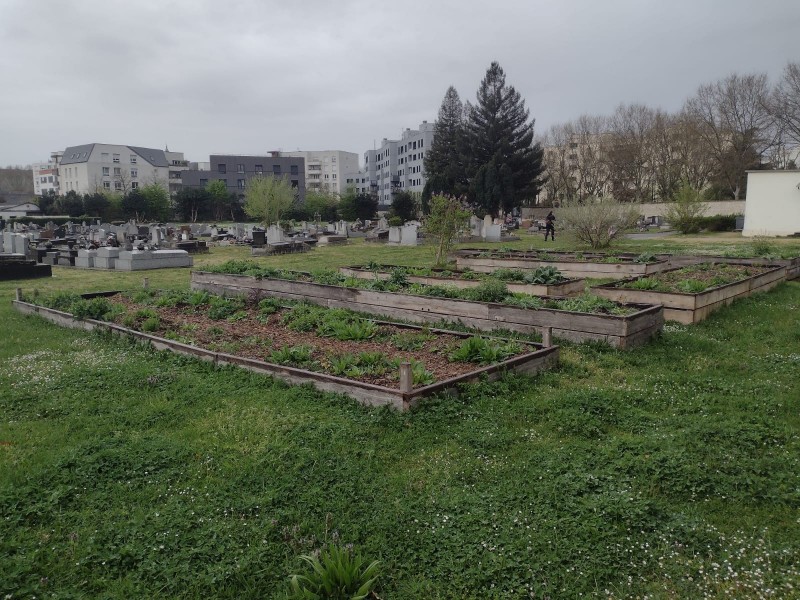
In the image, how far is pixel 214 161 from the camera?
10275 cm

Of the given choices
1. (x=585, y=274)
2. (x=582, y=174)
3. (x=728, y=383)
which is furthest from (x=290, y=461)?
(x=582, y=174)

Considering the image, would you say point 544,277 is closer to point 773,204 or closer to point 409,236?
point 409,236

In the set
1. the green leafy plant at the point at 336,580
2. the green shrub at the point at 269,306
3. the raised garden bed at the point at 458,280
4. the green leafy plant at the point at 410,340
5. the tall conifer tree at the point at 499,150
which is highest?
the tall conifer tree at the point at 499,150

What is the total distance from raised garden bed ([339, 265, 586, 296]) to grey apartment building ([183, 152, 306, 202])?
299 ft

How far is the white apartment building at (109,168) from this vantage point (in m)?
101

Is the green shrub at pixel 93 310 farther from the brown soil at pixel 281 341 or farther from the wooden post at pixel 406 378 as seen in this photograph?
the wooden post at pixel 406 378

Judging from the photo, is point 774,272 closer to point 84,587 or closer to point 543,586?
point 543,586

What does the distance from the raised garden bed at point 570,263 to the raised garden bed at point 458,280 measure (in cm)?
162

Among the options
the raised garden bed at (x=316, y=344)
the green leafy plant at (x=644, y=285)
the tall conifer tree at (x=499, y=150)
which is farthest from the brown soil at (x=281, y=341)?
the tall conifer tree at (x=499, y=150)

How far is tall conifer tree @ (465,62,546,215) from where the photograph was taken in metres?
47.5

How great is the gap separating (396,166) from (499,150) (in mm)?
75092

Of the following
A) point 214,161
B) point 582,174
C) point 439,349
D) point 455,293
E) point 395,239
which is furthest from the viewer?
point 214,161

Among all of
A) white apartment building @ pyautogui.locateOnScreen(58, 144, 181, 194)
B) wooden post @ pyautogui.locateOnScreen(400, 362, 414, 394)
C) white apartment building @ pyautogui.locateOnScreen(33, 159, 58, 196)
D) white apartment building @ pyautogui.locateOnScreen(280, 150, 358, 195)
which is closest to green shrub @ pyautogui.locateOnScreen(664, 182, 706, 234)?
wooden post @ pyautogui.locateOnScreen(400, 362, 414, 394)

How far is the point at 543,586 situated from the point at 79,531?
282 cm
